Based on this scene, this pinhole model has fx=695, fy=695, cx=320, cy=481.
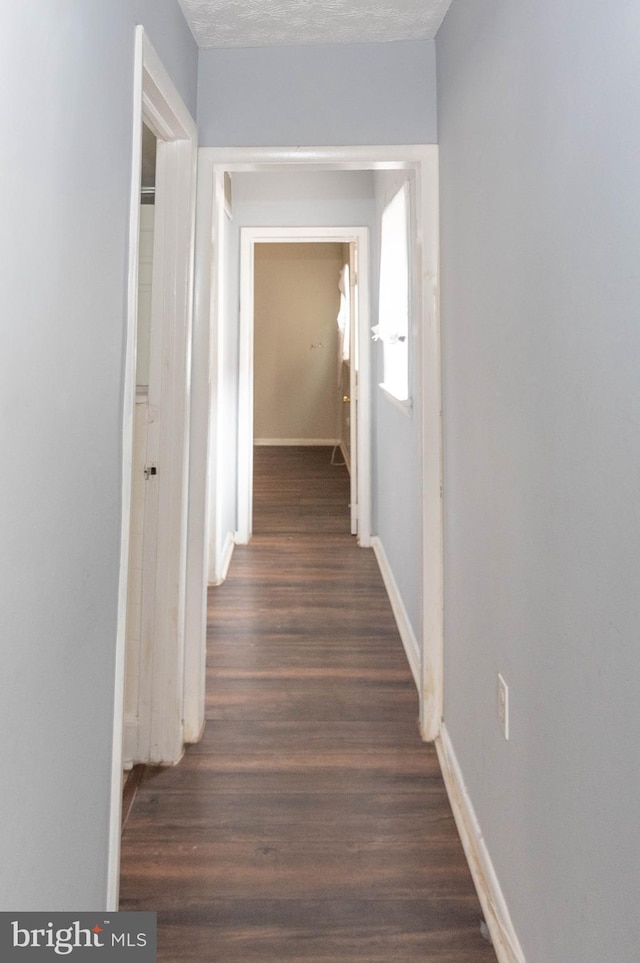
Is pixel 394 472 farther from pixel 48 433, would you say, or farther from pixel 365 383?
pixel 48 433

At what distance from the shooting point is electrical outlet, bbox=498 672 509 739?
1.54 meters

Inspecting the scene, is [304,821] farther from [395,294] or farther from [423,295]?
[395,294]

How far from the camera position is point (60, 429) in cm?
114

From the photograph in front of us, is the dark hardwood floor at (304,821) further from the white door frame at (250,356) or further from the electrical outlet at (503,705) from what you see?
the white door frame at (250,356)

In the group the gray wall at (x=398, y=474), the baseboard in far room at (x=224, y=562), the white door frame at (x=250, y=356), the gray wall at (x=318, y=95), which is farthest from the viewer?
the white door frame at (x=250, y=356)

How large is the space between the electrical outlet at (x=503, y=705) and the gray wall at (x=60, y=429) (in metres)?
0.85

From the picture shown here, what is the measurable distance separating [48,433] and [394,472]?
2757 mm

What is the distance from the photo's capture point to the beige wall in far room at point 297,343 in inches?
357

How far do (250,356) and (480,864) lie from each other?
3.73 meters

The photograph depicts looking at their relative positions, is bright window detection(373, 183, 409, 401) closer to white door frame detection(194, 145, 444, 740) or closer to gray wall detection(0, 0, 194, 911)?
white door frame detection(194, 145, 444, 740)

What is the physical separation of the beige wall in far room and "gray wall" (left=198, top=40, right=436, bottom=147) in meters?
6.70

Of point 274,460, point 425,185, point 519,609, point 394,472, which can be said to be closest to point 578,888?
point 519,609

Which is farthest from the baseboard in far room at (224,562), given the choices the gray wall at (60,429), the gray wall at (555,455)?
the gray wall at (60,429)

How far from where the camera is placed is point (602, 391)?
1.00m
